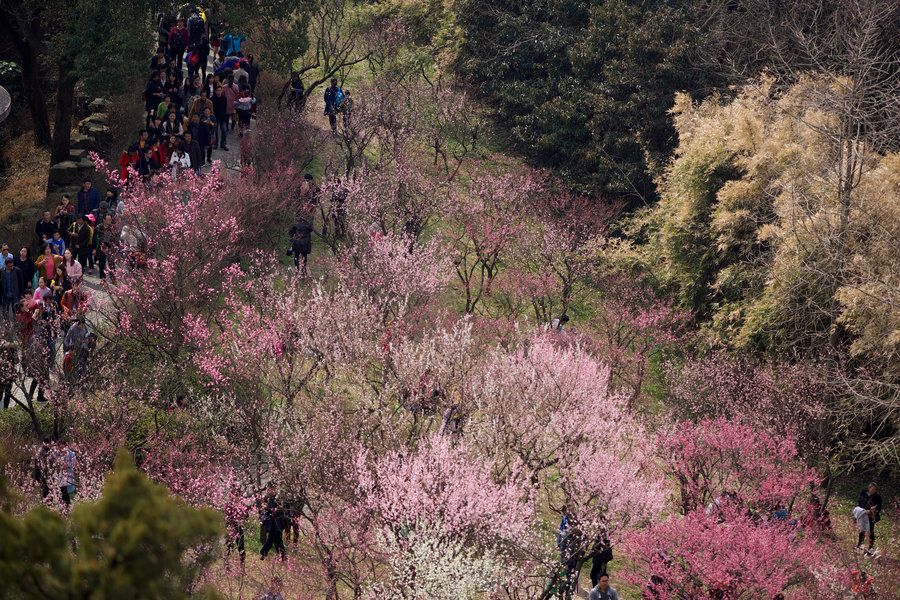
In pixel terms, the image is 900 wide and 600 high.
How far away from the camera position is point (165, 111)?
89.9ft

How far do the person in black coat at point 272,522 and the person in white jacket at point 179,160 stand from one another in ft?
37.4

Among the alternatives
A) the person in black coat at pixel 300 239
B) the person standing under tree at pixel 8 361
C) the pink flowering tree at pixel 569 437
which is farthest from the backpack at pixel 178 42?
the pink flowering tree at pixel 569 437

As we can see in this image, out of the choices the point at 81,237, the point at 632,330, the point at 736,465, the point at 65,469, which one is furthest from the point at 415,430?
the point at 632,330

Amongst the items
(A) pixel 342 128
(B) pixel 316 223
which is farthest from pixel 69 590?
(A) pixel 342 128

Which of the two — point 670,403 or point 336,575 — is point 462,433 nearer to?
point 336,575

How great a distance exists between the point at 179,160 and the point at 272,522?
12160 mm

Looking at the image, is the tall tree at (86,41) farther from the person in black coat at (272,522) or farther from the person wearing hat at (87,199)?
the person in black coat at (272,522)

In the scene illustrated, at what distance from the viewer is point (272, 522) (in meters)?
16.6

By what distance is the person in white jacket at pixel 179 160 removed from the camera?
25.5m

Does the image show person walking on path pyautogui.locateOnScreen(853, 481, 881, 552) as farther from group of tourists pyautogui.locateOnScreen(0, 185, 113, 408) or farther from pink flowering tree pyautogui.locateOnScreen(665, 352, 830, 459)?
Answer: group of tourists pyautogui.locateOnScreen(0, 185, 113, 408)

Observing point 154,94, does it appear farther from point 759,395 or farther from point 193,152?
point 759,395

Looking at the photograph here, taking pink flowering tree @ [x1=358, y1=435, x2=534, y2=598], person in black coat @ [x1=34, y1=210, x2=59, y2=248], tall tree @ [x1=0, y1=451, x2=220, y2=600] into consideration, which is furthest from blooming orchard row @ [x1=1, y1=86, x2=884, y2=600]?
tall tree @ [x1=0, y1=451, x2=220, y2=600]

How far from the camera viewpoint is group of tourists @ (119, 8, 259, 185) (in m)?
25.8

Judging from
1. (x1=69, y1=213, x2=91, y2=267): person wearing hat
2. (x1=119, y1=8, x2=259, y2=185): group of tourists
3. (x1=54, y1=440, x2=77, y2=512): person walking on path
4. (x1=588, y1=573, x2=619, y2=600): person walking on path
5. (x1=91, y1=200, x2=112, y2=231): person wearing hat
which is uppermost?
(x1=119, y1=8, x2=259, y2=185): group of tourists
